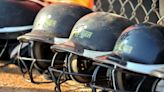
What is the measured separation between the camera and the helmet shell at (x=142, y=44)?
2.18 metres

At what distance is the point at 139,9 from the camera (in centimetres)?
305

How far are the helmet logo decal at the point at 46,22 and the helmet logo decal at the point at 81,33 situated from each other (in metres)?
0.27

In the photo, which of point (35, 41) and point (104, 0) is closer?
point (35, 41)

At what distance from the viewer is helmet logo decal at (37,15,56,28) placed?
281cm

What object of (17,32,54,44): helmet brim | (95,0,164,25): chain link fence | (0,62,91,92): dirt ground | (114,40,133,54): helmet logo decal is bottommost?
(0,62,91,92): dirt ground

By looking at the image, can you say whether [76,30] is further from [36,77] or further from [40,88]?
[36,77]

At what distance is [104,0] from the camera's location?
3.34 meters

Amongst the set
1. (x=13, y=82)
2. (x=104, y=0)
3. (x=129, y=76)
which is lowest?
(x=13, y=82)

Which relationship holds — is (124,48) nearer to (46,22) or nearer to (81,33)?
(81,33)

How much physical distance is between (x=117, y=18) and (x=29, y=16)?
94cm

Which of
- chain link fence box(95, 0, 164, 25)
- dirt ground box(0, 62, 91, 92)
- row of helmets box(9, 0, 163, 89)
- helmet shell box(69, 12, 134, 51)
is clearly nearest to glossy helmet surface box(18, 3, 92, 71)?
row of helmets box(9, 0, 163, 89)

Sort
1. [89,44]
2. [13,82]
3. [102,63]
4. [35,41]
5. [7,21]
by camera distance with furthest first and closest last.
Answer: [7,21] < [13,82] < [35,41] < [89,44] < [102,63]

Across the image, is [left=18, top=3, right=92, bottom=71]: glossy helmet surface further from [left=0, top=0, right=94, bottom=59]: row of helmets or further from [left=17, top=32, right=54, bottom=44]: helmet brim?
[left=0, top=0, right=94, bottom=59]: row of helmets

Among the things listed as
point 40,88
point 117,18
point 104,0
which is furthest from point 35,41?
point 104,0
